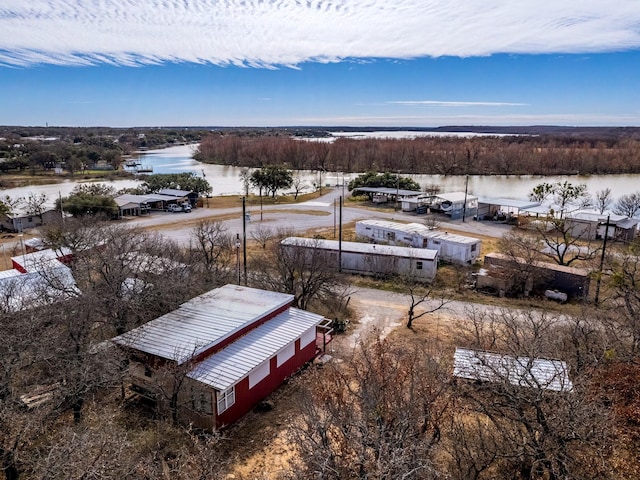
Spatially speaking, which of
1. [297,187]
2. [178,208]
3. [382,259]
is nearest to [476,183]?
[297,187]

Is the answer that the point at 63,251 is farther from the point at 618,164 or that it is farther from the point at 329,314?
the point at 618,164

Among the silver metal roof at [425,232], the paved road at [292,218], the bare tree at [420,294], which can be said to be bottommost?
the bare tree at [420,294]

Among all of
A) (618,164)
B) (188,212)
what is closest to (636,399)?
(188,212)

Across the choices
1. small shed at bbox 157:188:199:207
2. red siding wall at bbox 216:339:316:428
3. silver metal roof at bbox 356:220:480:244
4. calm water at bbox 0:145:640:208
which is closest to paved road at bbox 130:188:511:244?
small shed at bbox 157:188:199:207

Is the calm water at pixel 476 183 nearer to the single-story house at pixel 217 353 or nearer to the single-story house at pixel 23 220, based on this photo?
the single-story house at pixel 23 220

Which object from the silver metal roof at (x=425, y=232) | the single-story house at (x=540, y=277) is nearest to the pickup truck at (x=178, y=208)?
the silver metal roof at (x=425, y=232)

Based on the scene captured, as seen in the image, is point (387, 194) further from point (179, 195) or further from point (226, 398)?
point (226, 398)

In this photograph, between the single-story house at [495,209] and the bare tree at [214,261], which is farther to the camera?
the single-story house at [495,209]
